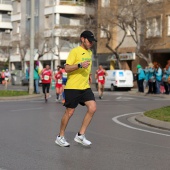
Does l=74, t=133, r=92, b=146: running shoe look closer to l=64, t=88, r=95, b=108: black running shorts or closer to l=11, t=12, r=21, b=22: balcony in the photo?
l=64, t=88, r=95, b=108: black running shorts

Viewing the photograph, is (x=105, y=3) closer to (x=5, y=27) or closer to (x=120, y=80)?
(x=120, y=80)

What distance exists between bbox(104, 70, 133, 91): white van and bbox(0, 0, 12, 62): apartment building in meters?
37.2

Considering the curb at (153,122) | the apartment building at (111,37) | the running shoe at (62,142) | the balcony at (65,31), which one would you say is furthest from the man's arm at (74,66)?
the balcony at (65,31)

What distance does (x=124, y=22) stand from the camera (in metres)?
43.3

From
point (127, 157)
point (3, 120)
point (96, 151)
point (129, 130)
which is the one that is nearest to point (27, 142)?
point (96, 151)

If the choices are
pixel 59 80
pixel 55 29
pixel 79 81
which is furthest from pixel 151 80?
pixel 55 29

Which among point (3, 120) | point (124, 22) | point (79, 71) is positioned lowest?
point (3, 120)

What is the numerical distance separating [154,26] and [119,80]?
622 centimetres

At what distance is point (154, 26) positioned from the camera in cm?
4334

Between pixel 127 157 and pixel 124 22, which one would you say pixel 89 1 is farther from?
pixel 127 157

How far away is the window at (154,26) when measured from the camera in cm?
4284

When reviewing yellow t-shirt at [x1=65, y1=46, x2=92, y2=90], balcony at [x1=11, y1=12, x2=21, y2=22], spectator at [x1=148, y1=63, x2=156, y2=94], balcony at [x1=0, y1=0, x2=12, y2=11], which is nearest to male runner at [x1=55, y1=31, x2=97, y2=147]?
yellow t-shirt at [x1=65, y1=46, x2=92, y2=90]

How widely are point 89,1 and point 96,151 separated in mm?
52640

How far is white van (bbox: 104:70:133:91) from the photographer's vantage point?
3999 cm
